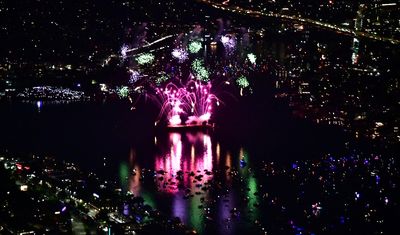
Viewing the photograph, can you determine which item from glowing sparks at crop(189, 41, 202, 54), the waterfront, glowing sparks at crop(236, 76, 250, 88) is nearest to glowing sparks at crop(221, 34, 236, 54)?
the waterfront

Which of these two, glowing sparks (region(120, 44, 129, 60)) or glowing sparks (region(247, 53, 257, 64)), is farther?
glowing sparks (region(120, 44, 129, 60))

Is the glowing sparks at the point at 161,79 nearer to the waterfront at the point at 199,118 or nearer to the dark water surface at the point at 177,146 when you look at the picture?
the waterfront at the point at 199,118

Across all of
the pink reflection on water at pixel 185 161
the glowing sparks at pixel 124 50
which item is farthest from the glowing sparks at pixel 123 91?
the pink reflection on water at pixel 185 161

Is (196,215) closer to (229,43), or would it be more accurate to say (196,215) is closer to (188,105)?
(188,105)

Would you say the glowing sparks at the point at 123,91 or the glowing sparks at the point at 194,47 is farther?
the glowing sparks at the point at 194,47

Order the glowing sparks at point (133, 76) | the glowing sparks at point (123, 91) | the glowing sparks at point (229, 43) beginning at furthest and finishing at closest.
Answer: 1. the glowing sparks at point (229, 43)
2. the glowing sparks at point (133, 76)
3. the glowing sparks at point (123, 91)

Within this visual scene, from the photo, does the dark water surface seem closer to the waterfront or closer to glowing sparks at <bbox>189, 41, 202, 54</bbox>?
the waterfront

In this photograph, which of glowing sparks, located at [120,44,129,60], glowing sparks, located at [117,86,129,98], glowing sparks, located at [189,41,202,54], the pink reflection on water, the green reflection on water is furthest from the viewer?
glowing sparks, located at [120,44,129,60]
